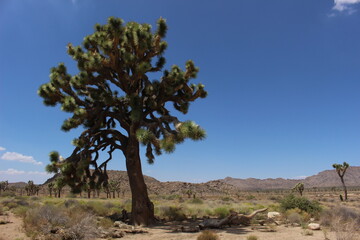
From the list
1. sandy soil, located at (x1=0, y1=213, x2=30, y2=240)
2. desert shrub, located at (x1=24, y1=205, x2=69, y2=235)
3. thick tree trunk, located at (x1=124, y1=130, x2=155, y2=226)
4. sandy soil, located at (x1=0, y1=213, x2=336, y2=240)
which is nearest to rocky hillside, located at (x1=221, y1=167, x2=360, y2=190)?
thick tree trunk, located at (x1=124, y1=130, x2=155, y2=226)

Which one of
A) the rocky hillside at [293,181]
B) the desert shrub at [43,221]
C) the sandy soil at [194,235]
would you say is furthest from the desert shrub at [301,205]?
the rocky hillside at [293,181]

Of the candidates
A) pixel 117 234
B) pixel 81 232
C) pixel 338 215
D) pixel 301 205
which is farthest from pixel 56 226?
pixel 301 205

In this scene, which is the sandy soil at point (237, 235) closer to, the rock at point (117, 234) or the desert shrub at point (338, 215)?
the rock at point (117, 234)

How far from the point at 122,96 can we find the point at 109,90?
78 cm

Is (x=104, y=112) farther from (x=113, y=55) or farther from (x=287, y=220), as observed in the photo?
(x=287, y=220)

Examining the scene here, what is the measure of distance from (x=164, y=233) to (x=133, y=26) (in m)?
7.85

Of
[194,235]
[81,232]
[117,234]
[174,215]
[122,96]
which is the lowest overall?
[174,215]

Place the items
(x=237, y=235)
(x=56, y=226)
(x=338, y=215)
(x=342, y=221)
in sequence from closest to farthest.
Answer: (x=237, y=235) → (x=56, y=226) → (x=342, y=221) → (x=338, y=215)

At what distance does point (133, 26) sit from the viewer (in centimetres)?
1116

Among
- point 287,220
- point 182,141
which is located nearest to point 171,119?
point 182,141

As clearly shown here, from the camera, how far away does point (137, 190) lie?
11734 mm

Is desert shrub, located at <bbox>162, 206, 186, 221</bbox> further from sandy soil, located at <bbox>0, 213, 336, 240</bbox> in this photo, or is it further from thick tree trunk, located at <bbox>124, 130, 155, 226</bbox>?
sandy soil, located at <bbox>0, 213, 336, 240</bbox>

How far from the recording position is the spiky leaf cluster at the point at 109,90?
35.7 feet

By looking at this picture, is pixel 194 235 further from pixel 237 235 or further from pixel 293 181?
pixel 293 181
